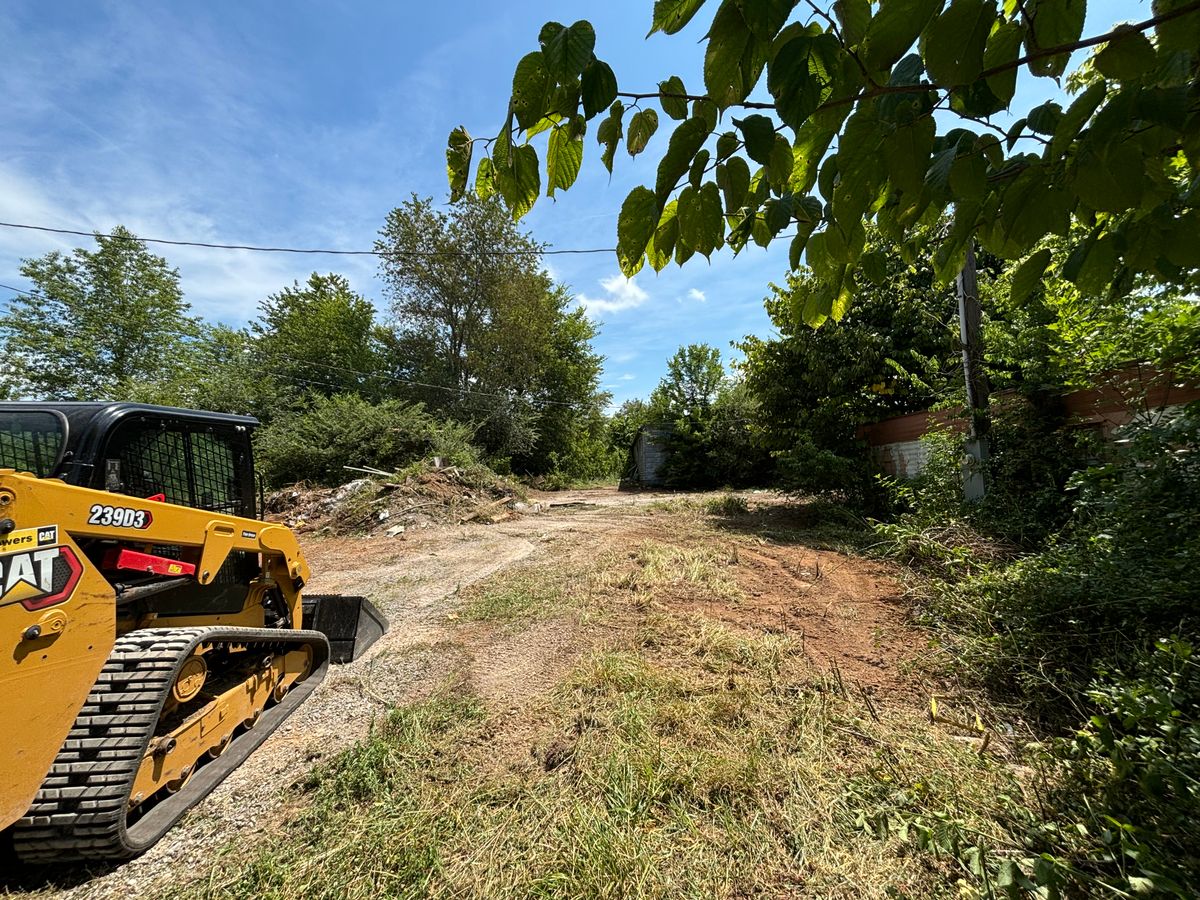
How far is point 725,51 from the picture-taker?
0.76 meters

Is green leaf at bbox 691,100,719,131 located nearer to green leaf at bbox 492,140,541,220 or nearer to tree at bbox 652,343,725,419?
green leaf at bbox 492,140,541,220

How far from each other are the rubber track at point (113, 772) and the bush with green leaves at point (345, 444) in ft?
41.9

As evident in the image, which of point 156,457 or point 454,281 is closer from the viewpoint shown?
point 156,457

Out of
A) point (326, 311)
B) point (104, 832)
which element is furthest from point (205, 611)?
point (326, 311)

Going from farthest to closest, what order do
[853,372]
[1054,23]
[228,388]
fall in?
[228,388], [853,372], [1054,23]

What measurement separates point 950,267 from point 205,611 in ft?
14.5

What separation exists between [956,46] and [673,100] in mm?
484

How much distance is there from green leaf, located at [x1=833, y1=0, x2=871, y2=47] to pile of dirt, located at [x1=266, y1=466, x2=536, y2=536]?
10623 millimetres

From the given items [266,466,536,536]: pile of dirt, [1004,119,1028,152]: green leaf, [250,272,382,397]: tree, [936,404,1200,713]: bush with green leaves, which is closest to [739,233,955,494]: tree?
[936,404,1200,713]: bush with green leaves

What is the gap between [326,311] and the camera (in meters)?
27.9

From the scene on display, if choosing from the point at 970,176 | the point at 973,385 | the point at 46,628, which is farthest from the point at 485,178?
the point at 973,385

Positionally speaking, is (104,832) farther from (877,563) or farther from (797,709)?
(877,563)

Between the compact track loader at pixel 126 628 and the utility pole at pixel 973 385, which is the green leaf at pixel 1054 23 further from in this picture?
the utility pole at pixel 973 385

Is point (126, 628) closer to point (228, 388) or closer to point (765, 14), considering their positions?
point (765, 14)
